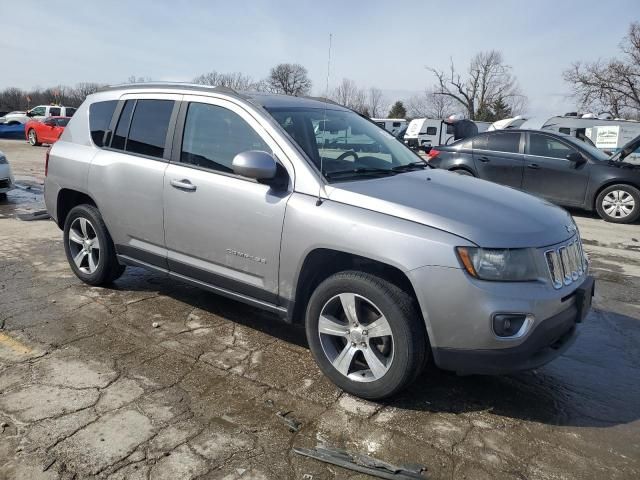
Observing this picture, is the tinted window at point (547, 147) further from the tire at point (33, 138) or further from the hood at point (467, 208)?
the tire at point (33, 138)

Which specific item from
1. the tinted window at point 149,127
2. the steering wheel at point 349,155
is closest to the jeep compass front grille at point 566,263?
the steering wheel at point 349,155

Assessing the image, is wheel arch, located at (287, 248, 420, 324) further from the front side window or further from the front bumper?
the front side window

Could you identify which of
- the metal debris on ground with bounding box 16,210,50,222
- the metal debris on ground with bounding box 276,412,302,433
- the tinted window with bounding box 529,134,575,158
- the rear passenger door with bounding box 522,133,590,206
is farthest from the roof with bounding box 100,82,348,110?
the tinted window with bounding box 529,134,575,158

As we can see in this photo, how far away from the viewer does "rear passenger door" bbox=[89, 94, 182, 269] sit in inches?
162

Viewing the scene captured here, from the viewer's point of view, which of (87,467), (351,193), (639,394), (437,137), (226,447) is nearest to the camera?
(87,467)

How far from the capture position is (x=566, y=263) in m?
3.13

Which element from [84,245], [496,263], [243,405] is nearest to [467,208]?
[496,263]

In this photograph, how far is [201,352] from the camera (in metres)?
3.75

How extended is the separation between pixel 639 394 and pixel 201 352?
9.56 feet

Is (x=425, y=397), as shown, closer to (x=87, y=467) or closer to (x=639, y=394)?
(x=639, y=394)

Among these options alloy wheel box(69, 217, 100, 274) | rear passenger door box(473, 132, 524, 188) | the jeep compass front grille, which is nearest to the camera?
the jeep compass front grille

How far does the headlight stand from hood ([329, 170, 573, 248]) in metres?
0.04

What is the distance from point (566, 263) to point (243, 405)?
206 centimetres

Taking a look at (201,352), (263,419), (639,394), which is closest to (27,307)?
(201,352)
